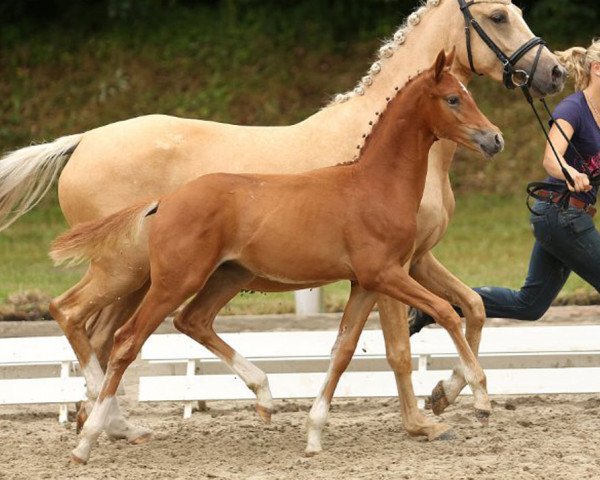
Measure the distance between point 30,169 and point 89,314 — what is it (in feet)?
3.13

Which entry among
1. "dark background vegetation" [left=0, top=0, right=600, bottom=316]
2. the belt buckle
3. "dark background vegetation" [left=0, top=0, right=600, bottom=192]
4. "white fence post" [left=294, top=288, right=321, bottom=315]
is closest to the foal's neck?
the belt buckle

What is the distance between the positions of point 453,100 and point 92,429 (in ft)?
7.35

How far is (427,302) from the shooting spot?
224 inches

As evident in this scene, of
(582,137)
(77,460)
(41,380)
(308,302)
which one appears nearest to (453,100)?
(582,137)

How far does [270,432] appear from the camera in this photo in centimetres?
670

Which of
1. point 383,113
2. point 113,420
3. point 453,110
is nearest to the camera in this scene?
point 453,110

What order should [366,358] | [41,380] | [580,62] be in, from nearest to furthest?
[580,62]
[41,380]
[366,358]

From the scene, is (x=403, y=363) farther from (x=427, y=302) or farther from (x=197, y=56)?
(x=197, y=56)

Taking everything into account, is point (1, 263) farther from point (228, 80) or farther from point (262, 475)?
point (262, 475)

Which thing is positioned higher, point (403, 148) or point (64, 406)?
point (403, 148)

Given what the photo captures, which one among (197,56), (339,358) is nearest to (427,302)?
(339,358)

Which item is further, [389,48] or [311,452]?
[389,48]

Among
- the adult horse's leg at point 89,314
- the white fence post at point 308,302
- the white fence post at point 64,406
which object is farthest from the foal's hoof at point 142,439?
the white fence post at point 308,302

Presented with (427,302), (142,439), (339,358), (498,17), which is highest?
(498,17)
